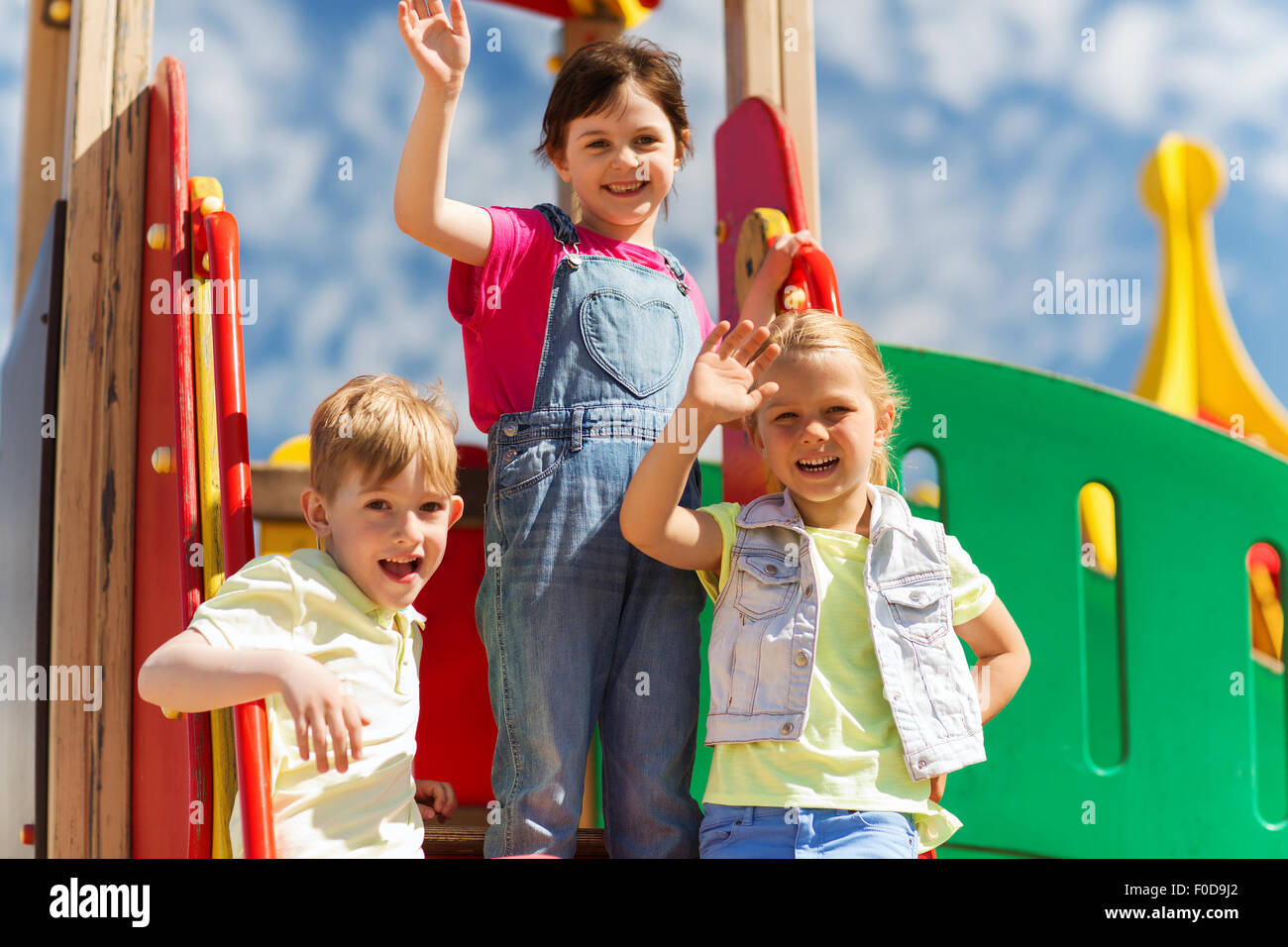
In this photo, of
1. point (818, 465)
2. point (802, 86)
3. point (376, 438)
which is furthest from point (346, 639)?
point (802, 86)

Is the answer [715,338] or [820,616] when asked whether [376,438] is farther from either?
[820,616]

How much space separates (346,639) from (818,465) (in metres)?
0.86

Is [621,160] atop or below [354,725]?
atop

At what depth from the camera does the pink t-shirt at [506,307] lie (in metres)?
2.24

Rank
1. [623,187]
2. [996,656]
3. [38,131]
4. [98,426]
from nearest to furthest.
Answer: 1. [996,656]
2. [623,187]
3. [98,426]
4. [38,131]

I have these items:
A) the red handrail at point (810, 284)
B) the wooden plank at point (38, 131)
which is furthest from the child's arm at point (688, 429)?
the wooden plank at point (38, 131)

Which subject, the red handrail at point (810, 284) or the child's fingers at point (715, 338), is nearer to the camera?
the child's fingers at point (715, 338)

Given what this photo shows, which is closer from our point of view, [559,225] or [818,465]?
[818,465]

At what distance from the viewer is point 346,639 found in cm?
194

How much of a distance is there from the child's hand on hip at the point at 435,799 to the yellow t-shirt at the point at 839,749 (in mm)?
486

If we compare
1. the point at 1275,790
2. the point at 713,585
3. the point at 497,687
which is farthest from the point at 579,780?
the point at 1275,790

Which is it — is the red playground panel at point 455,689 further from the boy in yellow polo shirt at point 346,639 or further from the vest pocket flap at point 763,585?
the vest pocket flap at point 763,585

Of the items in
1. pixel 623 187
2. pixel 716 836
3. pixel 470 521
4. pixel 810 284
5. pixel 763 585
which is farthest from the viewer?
pixel 470 521
